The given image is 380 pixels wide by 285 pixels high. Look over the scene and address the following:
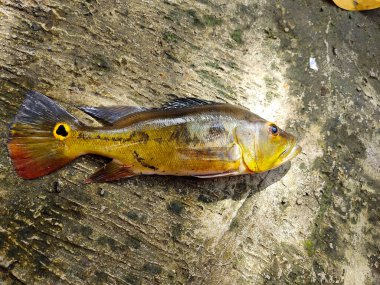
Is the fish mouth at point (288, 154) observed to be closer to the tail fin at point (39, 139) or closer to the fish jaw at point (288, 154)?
the fish jaw at point (288, 154)

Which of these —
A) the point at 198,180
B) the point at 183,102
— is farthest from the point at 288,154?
the point at 183,102

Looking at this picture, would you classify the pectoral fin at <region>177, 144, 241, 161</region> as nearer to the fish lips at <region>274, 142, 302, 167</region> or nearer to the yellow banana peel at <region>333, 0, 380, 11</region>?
the fish lips at <region>274, 142, 302, 167</region>

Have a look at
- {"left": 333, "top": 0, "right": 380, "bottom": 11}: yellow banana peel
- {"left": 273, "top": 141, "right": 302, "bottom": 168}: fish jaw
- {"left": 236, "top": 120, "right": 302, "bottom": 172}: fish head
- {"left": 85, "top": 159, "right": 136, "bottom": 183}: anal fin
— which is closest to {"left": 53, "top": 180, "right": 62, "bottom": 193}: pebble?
{"left": 85, "top": 159, "right": 136, "bottom": 183}: anal fin

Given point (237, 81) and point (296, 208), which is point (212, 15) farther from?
point (296, 208)

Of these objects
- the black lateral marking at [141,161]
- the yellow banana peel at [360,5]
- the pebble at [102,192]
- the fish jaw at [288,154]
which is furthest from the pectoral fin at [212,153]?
the yellow banana peel at [360,5]

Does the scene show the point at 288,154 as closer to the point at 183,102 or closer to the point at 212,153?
the point at 212,153

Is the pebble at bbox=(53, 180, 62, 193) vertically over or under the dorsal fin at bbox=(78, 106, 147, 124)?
under

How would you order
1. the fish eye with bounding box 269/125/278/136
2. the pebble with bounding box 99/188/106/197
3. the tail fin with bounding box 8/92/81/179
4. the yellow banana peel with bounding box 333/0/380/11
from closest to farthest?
the tail fin with bounding box 8/92/81/179
the pebble with bounding box 99/188/106/197
the fish eye with bounding box 269/125/278/136
the yellow banana peel with bounding box 333/0/380/11
